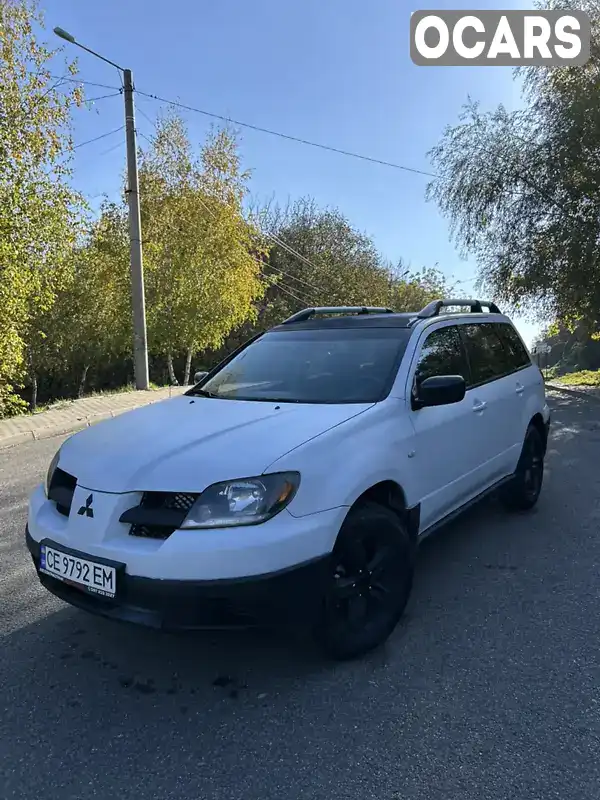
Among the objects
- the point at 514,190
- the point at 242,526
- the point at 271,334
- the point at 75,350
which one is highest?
the point at 514,190

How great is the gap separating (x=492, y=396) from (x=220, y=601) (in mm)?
2687

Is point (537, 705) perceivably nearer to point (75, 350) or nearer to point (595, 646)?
point (595, 646)

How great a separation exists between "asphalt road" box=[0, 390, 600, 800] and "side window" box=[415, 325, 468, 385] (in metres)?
1.29

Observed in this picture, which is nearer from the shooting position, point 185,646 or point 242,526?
point 242,526

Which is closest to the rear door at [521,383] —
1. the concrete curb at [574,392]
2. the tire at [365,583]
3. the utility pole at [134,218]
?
the tire at [365,583]

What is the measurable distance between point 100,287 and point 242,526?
20.6m

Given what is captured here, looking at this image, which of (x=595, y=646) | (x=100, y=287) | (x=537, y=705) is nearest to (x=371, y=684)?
(x=537, y=705)

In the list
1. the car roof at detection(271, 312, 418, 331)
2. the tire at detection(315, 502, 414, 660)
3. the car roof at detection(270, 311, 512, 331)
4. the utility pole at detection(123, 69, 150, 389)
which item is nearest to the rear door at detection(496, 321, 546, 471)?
the car roof at detection(270, 311, 512, 331)

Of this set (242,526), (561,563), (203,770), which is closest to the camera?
(203,770)

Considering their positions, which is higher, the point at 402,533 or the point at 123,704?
the point at 402,533

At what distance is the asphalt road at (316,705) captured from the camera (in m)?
2.12

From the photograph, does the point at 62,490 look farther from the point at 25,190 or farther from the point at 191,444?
the point at 25,190

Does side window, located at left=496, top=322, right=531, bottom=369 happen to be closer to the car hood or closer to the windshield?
the windshield

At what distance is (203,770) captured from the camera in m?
2.17
